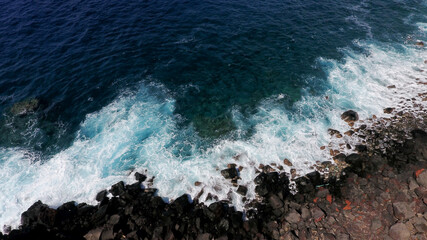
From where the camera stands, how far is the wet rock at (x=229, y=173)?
25.1 metres

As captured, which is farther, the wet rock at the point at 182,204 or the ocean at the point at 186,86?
the ocean at the point at 186,86

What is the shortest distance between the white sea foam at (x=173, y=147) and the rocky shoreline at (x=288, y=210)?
164 cm

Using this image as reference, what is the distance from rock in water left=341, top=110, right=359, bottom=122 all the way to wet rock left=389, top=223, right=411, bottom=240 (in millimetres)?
13729

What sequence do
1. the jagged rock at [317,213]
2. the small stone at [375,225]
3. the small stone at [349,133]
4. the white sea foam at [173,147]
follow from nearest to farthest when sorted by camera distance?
the small stone at [375,225], the jagged rock at [317,213], the white sea foam at [173,147], the small stone at [349,133]

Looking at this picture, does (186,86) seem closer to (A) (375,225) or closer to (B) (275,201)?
(B) (275,201)

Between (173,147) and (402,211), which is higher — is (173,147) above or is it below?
below

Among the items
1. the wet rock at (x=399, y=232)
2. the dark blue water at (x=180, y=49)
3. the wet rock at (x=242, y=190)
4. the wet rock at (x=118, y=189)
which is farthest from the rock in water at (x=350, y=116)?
the wet rock at (x=118, y=189)

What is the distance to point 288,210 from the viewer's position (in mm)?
21922

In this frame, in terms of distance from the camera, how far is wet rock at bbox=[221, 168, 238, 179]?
82.4ft

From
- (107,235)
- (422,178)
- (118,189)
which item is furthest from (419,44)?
(107,235)

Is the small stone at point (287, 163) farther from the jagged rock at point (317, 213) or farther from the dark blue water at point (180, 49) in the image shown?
the dark blue water at point (180, 49)

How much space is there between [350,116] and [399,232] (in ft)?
48.1

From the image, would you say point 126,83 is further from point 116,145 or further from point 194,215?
point 194,215

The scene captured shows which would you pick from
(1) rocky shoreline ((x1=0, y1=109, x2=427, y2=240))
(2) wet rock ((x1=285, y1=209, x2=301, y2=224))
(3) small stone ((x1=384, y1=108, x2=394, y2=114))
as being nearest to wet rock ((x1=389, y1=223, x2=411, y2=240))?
(1) rocky shoreline ((x1=0, y1=109, x2=427, y2=240))
